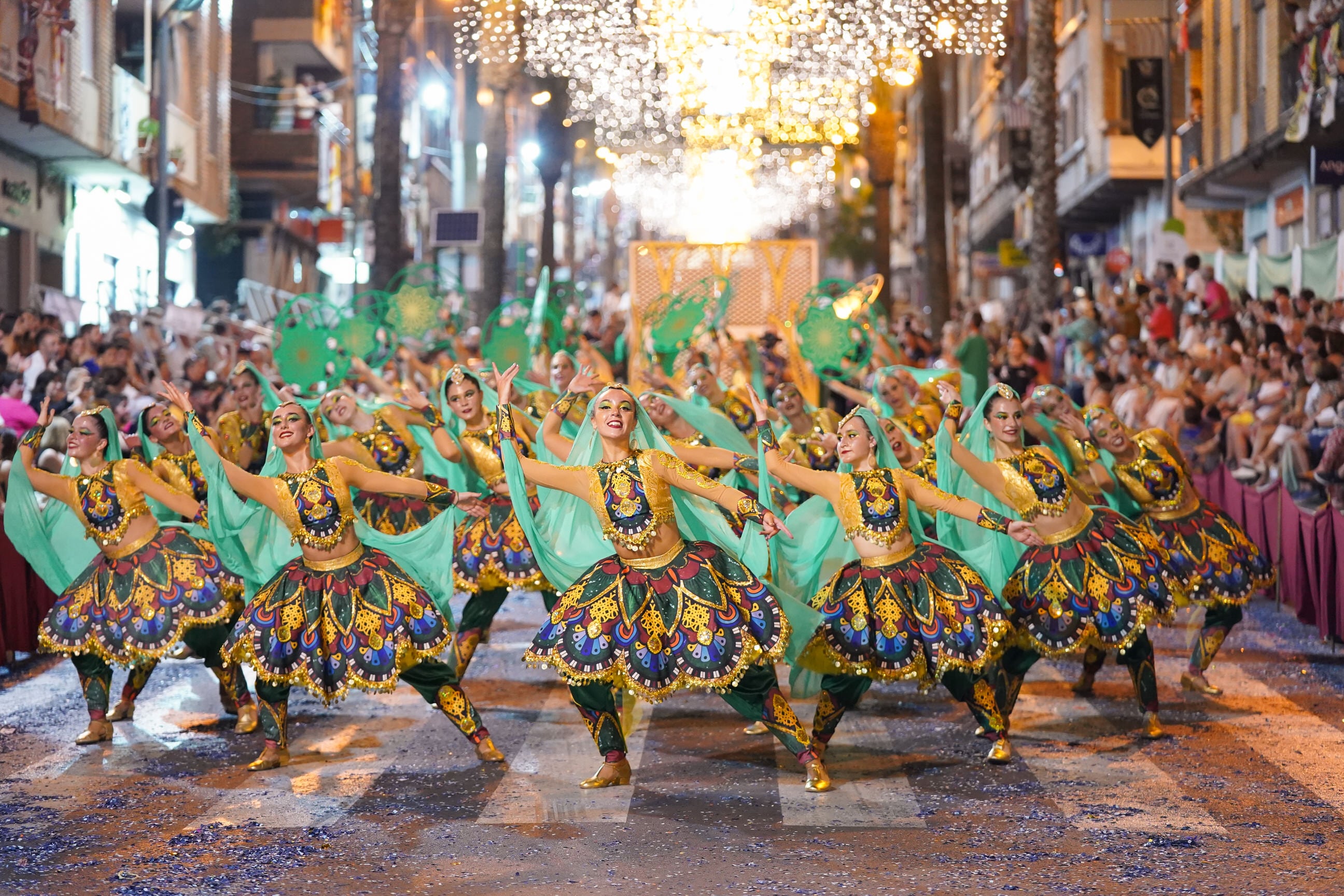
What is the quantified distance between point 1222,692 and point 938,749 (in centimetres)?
235

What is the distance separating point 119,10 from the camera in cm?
3014

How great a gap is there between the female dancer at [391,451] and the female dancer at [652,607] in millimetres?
3348

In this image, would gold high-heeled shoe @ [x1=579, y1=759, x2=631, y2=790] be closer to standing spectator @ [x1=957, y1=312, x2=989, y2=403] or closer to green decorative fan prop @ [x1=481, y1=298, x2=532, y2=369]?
green decorative fan prop @ [x1=481, y1=298, x2=532, y2=369]

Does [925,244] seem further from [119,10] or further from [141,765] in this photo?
[141,765]

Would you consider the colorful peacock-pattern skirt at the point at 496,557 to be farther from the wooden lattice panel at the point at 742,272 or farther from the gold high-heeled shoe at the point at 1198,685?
the wooden lattice panel at the point at 742,272

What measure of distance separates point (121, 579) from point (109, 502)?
1.32 feet

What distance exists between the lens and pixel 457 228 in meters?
37.2

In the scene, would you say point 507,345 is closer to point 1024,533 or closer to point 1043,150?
point 1024,533

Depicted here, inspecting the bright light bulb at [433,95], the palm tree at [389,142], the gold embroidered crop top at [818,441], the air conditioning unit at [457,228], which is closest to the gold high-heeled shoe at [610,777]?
the gold embroidered crop top at [818,441]

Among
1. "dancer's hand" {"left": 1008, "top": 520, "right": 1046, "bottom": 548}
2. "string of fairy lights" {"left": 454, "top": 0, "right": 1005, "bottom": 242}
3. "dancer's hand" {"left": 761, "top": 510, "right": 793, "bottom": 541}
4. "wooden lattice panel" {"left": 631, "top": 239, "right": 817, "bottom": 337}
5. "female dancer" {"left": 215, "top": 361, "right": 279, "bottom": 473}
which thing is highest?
"string of fairy lights" {"left": 454, "top": 0, "right": 1005, "bottom": 242}

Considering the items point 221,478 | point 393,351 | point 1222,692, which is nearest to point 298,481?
point 221,478

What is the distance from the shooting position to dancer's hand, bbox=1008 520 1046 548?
26.4 feet

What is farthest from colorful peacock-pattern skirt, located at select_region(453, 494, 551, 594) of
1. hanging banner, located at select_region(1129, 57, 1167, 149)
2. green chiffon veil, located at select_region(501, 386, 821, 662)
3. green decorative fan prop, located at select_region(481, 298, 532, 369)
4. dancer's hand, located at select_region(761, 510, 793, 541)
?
hanging banner, located at select_region(1129, 57, 1167, 149)

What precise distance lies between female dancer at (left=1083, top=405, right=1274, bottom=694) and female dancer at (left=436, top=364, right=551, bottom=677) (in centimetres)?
321
